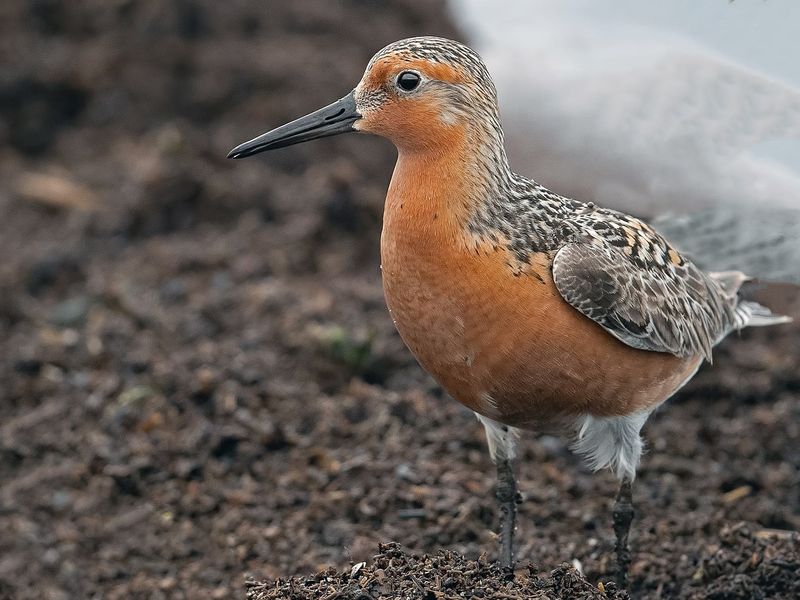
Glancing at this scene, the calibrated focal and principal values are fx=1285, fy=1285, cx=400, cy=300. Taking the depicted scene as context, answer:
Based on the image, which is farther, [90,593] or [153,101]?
[153,101]

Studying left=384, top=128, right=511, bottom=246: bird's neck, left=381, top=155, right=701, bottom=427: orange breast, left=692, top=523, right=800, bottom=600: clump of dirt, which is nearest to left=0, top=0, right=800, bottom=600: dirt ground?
left=692, top=523, right=800, bottom=600: clump of dirt

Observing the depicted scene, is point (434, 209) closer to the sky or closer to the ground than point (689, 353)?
closer to the sky

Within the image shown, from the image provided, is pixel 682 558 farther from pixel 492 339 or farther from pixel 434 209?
pixel 434 209

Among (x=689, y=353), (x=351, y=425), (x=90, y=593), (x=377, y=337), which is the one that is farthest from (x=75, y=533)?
(x=689, y=353)

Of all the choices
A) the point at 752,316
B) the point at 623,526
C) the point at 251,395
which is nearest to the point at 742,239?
the point at 752,316

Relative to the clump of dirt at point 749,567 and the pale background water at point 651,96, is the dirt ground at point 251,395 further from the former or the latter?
the pale background water at point 651,96

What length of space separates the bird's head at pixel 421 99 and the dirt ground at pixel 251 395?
1722 mm

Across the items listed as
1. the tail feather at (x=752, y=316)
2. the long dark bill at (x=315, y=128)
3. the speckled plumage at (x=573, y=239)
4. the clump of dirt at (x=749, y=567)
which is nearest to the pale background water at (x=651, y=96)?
the tail feather at (x=752, y=316)

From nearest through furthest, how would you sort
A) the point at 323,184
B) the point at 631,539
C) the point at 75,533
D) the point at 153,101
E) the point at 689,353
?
the point at 689,353
the point at 631,539
the point at 75,533
the point at 323,184
the point at 153,101

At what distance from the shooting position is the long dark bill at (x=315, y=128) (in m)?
5.48

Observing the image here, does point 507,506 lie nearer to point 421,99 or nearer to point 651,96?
point 421,99

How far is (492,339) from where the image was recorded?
5.14m

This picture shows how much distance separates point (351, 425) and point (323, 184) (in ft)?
10.2

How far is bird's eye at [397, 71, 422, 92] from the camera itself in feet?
17.5
